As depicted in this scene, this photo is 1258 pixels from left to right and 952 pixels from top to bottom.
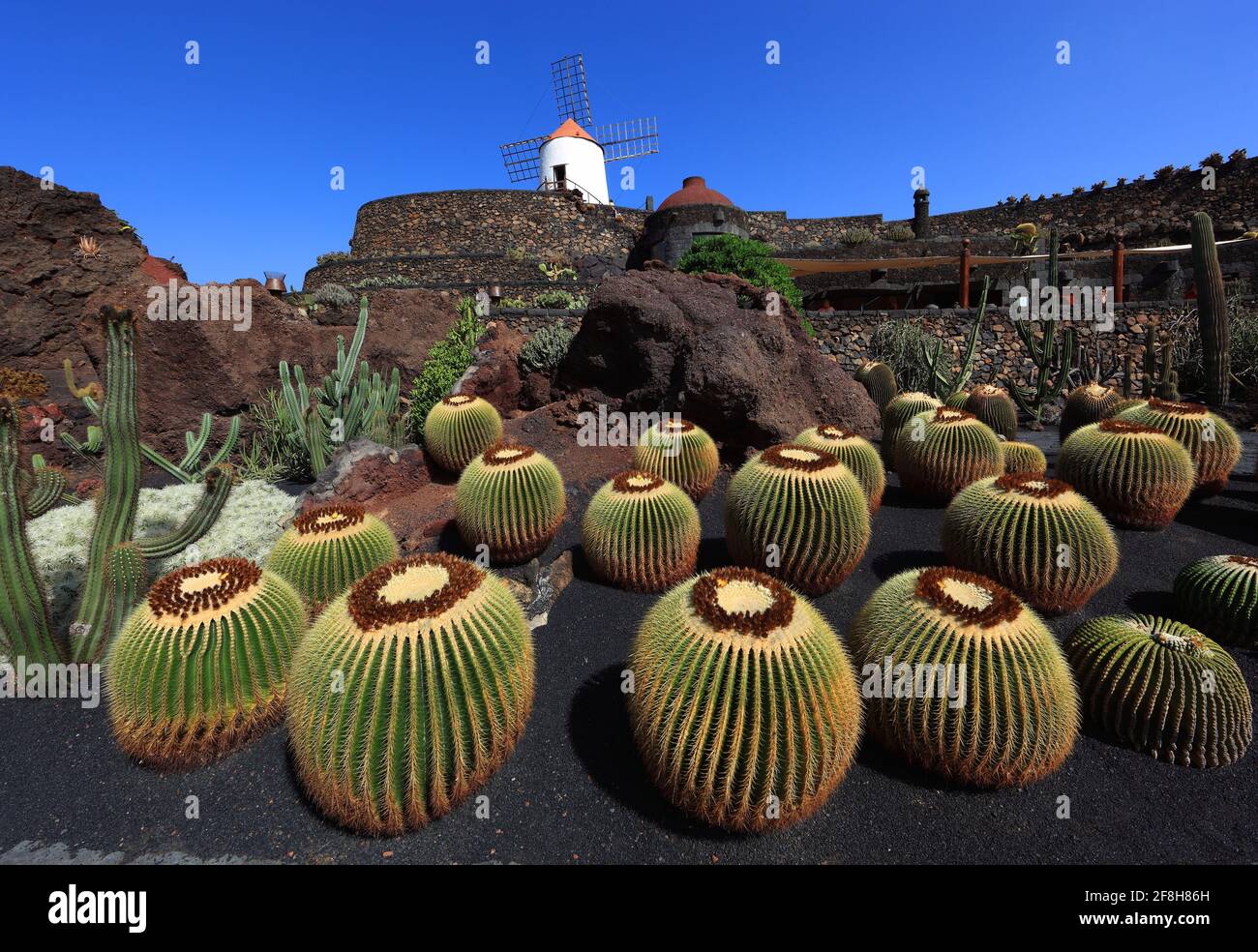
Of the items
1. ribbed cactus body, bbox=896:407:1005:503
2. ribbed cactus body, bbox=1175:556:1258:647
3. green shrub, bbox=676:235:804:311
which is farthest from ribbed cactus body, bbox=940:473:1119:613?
green shrub, bbox=676:235:804:311

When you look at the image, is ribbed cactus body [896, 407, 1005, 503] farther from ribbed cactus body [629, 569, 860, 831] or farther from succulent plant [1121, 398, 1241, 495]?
ribbed cactus body [629, 569, 860, 831]

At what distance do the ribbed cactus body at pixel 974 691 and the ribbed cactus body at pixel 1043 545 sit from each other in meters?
1.41

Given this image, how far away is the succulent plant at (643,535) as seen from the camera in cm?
463

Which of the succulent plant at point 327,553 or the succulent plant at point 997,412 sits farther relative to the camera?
the succulent plant at point 997,412

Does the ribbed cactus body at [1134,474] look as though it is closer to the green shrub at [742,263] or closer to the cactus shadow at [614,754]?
the cactus shadow at [614,754]

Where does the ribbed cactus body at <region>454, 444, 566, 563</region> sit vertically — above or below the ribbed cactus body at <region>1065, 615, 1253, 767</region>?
above

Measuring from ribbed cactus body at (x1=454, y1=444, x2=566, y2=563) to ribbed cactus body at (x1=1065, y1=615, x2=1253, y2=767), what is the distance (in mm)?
3980

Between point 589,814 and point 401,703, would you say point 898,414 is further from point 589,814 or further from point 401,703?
point 401,703

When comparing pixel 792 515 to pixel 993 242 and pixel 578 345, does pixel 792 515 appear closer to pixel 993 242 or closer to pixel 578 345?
pixel 578 345

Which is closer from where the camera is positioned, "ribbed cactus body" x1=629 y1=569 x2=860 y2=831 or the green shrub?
"ribbed cactus body" x1=629 y1=569 x2=860 y2=831

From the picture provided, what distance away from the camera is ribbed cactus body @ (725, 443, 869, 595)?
14.0 feet
